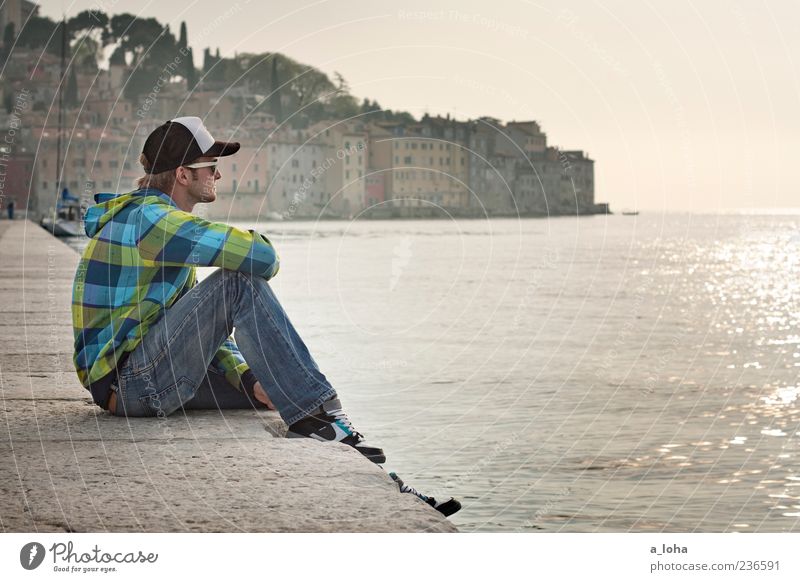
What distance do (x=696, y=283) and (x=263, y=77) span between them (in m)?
33.0

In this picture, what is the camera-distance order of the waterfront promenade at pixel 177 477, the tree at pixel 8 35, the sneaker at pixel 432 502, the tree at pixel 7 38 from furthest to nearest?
the tree at pixel 7 38, the tree at pixel 8 35, the sneaker at pixel 432 502, the waterfront promenade at pixel 177 477

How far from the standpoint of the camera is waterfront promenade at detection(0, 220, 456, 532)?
3025 mm

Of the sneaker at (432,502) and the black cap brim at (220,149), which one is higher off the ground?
the black cap brim at (220,149)

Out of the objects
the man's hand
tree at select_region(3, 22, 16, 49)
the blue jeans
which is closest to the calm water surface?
the man's hand

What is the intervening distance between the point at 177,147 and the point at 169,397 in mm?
828

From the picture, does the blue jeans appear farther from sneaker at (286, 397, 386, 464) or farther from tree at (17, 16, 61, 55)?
tree at (17, 16, 61, 55)

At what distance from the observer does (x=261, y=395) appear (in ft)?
14.3

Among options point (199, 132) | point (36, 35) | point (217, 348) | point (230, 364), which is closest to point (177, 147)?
point (199, 132)

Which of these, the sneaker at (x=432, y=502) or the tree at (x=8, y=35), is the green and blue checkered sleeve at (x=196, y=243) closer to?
the sneaker at (x=432, y=502)

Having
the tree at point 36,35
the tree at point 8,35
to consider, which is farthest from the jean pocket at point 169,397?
the tree at point 8,35

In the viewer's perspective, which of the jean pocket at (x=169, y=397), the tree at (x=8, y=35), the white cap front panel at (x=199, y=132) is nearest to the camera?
the white cap front panel at (x=199, y=132)

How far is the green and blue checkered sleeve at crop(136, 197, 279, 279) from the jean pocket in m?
0.44

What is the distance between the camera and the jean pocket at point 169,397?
4.07 metres

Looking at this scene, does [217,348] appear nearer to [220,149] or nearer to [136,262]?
[136,262]
